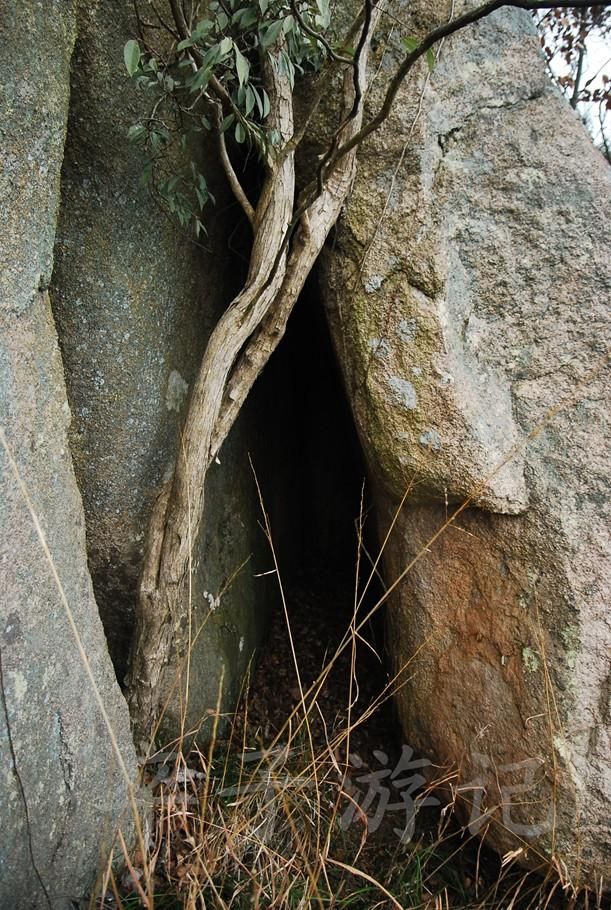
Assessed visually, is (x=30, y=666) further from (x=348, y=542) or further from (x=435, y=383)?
(x=348, y=542)

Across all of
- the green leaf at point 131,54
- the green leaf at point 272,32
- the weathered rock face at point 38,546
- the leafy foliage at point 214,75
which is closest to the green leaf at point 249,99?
the leafy foliage at point 214,75

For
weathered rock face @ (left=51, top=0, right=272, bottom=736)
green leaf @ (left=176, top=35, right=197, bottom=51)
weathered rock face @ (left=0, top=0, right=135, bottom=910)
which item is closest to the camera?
weathered rock face @ (left=0, top=0, right=135, bottom=910)

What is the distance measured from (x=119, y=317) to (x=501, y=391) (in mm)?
929

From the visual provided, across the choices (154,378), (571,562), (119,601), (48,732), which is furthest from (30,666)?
(571,562)

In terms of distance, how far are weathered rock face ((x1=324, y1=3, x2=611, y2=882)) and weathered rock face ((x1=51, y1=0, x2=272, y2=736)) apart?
1.39 ft

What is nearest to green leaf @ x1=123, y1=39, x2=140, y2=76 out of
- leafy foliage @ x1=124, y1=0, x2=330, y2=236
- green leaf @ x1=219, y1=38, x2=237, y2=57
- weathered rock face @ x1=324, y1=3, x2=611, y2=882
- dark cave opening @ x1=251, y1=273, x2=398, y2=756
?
leafy foliage @ x1=124, y1=0, x2=330, y2=236

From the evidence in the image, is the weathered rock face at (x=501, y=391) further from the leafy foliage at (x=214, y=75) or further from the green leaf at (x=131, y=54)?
the green leaf at (x=131, y=54)

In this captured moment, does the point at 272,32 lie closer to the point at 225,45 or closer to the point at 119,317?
the point at 225,45

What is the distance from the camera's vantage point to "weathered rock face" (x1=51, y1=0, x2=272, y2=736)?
5.01 feet

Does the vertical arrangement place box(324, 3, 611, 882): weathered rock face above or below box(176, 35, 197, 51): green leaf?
below

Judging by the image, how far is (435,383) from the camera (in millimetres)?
1573

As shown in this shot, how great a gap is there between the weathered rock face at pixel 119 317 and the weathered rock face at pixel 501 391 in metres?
0.42

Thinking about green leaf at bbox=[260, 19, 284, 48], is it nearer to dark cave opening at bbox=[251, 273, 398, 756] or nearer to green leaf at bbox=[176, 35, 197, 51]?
green leaf at bbox=[176, 35, 197, 51]

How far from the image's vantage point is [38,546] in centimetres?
124
